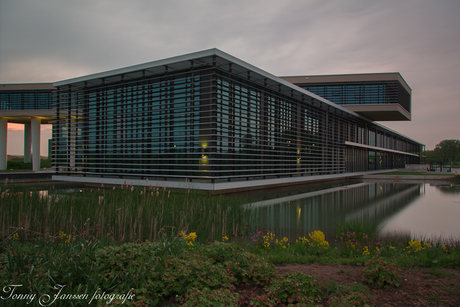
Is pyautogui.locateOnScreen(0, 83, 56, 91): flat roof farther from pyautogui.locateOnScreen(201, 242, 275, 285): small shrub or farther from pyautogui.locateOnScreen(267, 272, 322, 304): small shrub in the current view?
pyautogui.locateOnScreen(267, 272, 322, 304): small shrub

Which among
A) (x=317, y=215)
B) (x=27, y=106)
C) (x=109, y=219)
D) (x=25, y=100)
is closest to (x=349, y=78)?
(x=317, y=215)

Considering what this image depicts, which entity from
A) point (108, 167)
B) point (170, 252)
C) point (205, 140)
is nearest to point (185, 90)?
point (205, 140)

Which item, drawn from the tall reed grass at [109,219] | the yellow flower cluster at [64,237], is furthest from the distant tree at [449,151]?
the yellow flower cluster at [64,237]

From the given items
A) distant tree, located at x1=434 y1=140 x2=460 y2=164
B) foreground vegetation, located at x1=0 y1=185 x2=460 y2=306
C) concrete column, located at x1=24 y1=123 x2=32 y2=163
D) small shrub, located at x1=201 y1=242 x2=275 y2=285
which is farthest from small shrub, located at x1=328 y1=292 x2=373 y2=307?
distant tree, located at x1=434 y1=140 x2=460 y2=164

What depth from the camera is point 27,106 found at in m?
31.8

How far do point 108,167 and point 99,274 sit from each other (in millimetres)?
14885

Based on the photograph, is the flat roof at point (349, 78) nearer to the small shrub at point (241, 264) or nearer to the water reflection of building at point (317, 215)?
the water reflection of building at point (317, 215)

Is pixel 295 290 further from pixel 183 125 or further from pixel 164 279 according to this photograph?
pixel 183 125

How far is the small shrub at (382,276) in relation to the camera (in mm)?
3426

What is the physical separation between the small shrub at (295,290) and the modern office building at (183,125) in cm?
872

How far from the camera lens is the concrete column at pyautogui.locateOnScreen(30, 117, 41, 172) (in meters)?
30.2

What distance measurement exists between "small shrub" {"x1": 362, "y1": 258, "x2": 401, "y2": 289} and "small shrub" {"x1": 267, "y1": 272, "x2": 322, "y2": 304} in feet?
2.24

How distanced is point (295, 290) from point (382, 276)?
42.0 inches

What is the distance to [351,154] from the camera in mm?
33625
